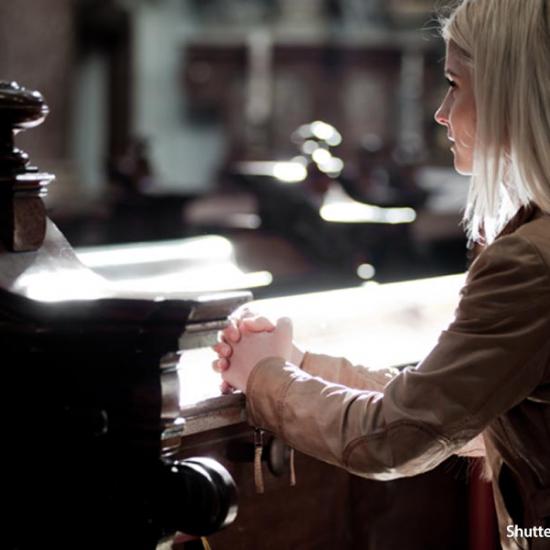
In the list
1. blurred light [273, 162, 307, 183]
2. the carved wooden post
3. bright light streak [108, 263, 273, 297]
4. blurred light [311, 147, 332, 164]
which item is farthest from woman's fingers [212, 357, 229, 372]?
blurred light [311, 147, 332, 164]

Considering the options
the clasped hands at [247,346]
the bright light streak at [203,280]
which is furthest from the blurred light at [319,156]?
the clasped hands at [247,346]

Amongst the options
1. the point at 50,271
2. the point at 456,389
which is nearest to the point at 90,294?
the point at 50,271

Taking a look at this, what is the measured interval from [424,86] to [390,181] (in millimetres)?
5148

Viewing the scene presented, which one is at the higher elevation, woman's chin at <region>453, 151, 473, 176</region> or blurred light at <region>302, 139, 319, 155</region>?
woman's chin at <region>453, 151, 473, 176</region>

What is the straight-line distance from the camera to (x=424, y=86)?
14.1m

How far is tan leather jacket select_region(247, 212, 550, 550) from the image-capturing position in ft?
4.93

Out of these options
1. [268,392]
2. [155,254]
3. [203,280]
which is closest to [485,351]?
[268,392]

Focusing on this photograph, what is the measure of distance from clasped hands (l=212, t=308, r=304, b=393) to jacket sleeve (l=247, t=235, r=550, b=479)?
170 mm

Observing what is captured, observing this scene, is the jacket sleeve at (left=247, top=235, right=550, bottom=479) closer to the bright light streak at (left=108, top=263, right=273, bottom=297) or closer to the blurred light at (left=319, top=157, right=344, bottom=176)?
the bright light streak at (left=108, top=263, right=273, bottom=297)

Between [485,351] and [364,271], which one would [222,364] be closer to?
[485,351]

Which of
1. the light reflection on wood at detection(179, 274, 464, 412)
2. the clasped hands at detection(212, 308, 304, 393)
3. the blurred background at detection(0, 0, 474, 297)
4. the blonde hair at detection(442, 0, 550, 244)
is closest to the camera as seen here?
the blonde hair at detection(442, 0, 550, 244)

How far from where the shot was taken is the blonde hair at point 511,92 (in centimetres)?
159

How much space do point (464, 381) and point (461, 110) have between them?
456mm

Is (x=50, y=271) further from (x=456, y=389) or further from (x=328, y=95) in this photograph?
(x=328, y=95)
